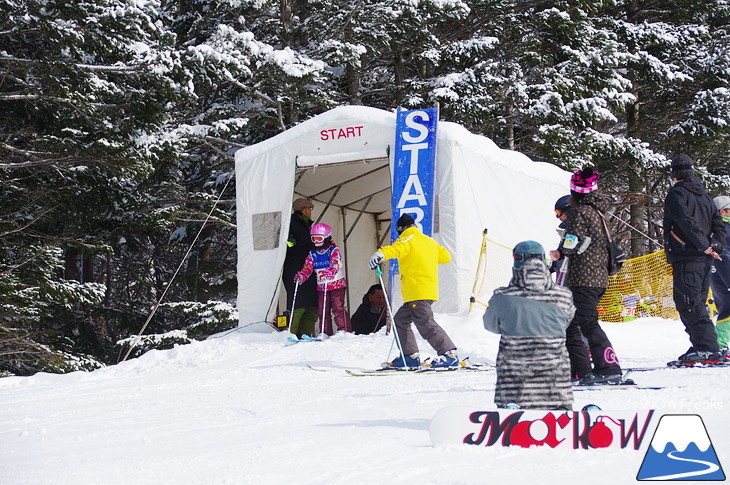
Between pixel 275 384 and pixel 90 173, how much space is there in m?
8.38

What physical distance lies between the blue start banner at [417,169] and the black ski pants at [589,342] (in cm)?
423

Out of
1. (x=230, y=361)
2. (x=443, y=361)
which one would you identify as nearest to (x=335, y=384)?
(x=443, y=361)

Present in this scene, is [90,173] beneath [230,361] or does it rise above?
above

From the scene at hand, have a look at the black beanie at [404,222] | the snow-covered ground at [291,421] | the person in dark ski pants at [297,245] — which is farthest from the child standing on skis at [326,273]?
the black beanie at [404,222]

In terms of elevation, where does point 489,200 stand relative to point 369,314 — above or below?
above

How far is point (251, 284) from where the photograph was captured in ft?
34.6

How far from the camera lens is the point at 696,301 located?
19.9ft

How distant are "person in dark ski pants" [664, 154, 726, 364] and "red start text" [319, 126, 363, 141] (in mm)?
4536

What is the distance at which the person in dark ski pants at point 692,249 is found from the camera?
6.07 m

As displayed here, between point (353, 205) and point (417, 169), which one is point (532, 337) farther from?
point (353, 205)

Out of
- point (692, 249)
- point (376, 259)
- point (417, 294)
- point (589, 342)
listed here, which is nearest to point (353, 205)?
point (417, 294)

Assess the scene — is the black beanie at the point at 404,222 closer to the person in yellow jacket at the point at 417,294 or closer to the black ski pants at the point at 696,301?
the person in yellow jacket at the point at 417,294

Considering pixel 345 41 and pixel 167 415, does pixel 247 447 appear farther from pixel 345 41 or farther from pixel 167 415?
pixel 345 41

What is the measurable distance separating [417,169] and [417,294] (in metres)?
3.06
